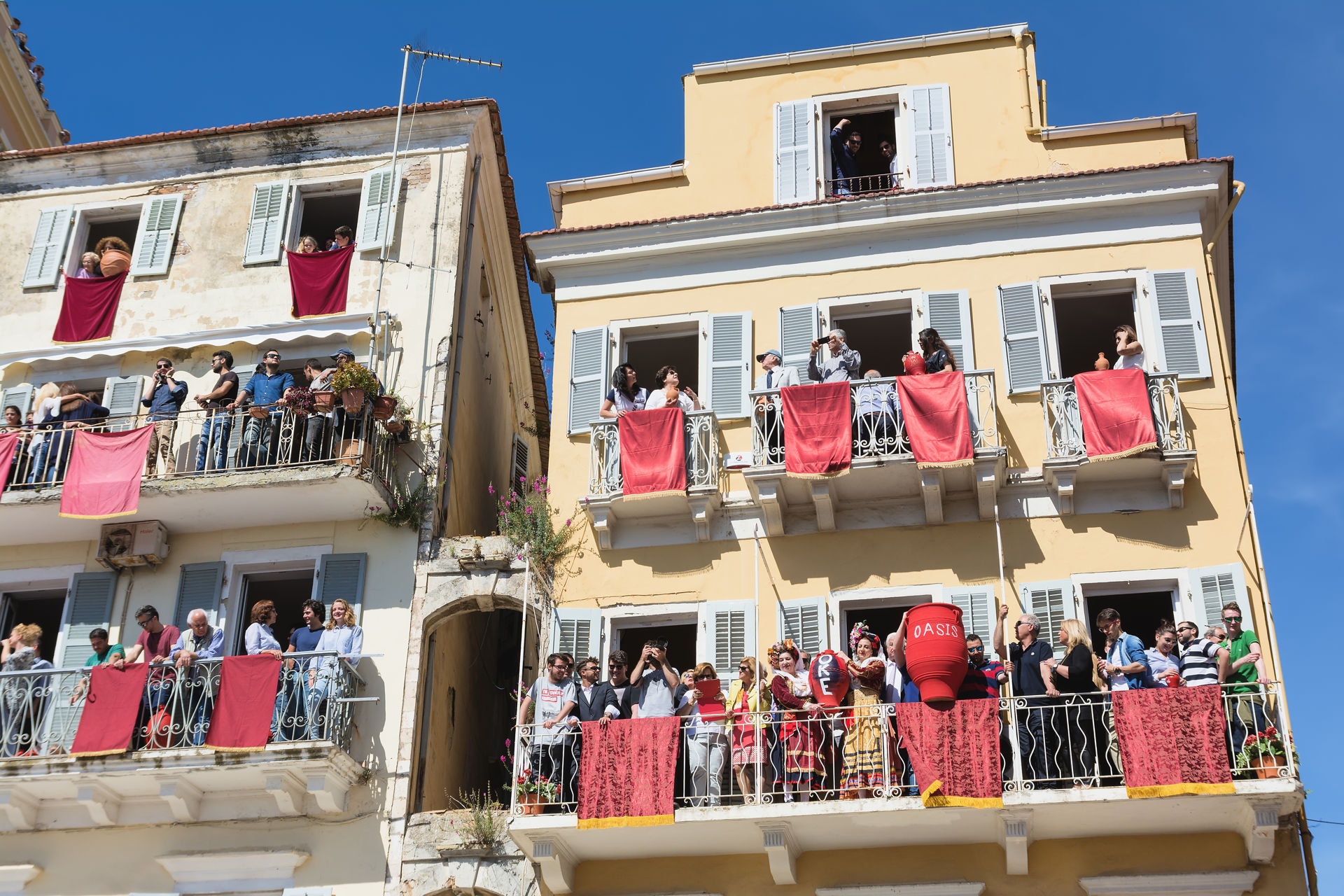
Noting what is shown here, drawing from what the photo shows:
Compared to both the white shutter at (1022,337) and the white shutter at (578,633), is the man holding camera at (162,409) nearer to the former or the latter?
the white shutter at (578,633)

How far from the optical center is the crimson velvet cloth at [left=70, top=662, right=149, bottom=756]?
15.6 metres

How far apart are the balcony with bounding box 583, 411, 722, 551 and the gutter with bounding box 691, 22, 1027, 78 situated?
526 centimetres

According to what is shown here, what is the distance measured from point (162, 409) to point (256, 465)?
179cm

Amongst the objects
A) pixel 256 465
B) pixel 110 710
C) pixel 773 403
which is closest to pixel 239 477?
pixel 256 465

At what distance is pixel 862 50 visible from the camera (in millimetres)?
19281

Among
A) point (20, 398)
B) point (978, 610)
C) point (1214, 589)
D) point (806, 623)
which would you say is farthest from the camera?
point (20, 398)

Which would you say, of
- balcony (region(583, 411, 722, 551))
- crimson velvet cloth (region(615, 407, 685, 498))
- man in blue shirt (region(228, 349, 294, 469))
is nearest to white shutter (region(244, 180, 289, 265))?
man in blue shirt (region(228, 349, 294, 469))

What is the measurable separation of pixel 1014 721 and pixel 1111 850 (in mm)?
1549

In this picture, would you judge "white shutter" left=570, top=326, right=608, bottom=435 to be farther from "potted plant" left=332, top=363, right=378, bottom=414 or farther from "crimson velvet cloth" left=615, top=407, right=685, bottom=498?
"potted plant" left=332, top=363, right=378, bottom=414

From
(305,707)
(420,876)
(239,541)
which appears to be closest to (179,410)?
(239,541)

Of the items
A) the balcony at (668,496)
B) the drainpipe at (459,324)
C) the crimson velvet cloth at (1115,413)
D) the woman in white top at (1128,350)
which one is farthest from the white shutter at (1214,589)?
the drainpipe at (459,324)

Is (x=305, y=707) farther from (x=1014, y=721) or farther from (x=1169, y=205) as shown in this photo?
(x=1169, y=205)

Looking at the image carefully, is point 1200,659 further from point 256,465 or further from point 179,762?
point 256,465

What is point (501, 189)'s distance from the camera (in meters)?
21.6
